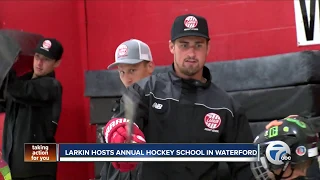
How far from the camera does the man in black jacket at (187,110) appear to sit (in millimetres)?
1809

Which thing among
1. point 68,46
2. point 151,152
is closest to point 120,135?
point 151,152

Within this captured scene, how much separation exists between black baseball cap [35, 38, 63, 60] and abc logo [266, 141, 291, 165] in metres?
1.80

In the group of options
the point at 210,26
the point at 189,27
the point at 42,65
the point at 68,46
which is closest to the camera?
the point at 189,27

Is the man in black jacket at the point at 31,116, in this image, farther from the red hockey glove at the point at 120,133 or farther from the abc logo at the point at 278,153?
the abc logo at the point at 278,153

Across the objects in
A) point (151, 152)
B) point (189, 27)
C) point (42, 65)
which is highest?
point (189, 27)

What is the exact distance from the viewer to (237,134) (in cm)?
190

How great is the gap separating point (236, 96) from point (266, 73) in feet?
0.65

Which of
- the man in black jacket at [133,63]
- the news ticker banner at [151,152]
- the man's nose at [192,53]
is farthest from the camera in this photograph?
the man in black jacket at [133,63]

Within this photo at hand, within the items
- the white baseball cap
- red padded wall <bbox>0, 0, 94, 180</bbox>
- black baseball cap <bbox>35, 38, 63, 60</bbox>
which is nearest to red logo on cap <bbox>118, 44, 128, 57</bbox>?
the white baseball cap

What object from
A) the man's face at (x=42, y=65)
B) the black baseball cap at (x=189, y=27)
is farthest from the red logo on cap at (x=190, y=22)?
the man's face at (x=42, y=65)

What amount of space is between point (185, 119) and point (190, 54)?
0.24 metres

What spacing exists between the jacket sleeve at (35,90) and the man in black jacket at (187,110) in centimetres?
110

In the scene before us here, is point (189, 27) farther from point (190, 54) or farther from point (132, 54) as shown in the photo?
point (132, 54)

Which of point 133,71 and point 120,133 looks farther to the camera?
point 133,71
